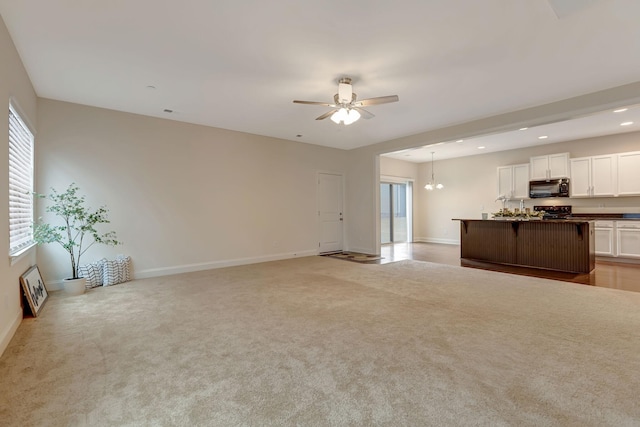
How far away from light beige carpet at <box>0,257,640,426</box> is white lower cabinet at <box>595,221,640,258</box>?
10.6 feet

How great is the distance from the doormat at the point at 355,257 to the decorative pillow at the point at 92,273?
4326mm

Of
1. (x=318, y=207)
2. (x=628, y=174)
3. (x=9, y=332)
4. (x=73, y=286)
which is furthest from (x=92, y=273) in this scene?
(x=628, y=174)

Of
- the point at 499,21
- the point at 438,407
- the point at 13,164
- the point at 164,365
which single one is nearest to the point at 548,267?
the point at 499,21

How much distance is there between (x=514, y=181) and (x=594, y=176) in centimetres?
157

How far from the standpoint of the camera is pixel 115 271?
4.48 metres

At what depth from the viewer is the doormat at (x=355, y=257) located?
21.3 ft

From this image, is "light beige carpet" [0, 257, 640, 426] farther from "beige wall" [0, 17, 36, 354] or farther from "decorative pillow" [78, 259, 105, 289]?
"decorative pillow" [78, 259, 105, 289]

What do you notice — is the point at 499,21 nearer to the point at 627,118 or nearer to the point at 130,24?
the point at 130,24

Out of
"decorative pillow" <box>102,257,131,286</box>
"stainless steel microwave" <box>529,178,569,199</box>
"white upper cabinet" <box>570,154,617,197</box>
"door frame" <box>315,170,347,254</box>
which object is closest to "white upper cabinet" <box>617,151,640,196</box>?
"white upper cabinet" <box>570,154,617,197</box>

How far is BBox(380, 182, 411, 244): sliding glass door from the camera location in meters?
9.63

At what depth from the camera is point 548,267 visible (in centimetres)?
541

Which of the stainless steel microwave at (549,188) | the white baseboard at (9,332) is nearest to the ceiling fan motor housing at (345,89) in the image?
the white baseboard at (9,332)

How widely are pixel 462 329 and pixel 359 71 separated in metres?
2.91

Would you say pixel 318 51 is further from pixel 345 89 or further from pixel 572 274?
pixel 572 274
